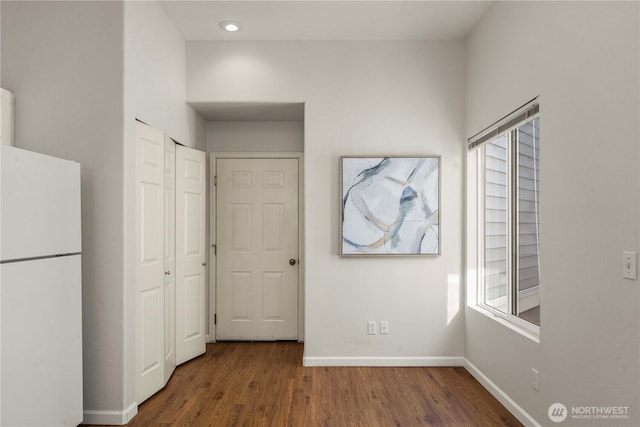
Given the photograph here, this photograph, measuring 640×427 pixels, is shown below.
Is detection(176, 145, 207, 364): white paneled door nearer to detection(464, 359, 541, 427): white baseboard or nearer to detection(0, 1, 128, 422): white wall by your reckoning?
detection(0, 1, 128, 422): white wall

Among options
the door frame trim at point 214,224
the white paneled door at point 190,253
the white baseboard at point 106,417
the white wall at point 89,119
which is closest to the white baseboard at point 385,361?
the door frame trim at point 214,224

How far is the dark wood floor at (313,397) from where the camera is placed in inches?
105

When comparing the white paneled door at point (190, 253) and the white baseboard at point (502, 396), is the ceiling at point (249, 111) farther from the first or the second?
the white baseboard at point (502, 396)

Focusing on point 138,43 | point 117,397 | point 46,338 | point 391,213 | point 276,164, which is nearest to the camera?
point 46,338

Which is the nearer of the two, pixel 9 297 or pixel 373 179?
pixel 9 297

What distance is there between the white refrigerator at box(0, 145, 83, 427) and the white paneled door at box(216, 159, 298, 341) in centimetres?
207

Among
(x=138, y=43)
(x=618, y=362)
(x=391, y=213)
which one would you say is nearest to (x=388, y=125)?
(x=391, y=213)

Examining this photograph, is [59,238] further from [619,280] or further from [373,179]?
[619,280]

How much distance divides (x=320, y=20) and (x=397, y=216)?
69.3 inches

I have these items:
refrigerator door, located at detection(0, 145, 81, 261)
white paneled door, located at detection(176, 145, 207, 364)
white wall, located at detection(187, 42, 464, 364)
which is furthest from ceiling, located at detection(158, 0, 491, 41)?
refrigerator door, located at detection(0, 145, 81, 261)

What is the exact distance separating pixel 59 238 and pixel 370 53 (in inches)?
113

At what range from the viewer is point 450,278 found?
3.70 m

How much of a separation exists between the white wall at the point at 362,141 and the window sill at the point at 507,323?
34 centimetres

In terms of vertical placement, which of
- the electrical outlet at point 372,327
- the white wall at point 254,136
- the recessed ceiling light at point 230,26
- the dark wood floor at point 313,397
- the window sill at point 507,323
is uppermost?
the recessed ceiling light at point 230,26
